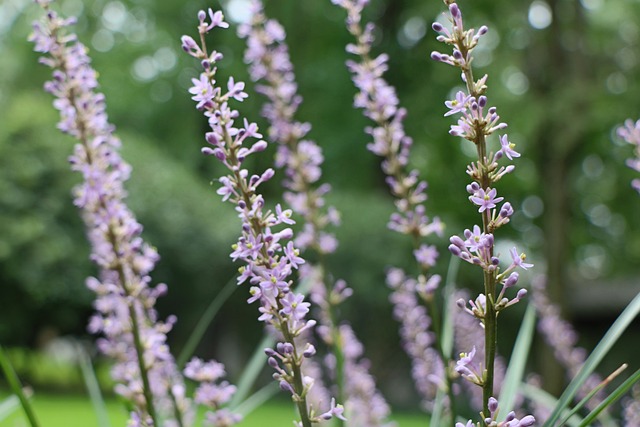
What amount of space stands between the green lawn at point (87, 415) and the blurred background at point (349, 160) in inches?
93.1

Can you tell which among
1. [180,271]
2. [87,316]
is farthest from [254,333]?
[87,316]

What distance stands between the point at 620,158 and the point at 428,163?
6048mm

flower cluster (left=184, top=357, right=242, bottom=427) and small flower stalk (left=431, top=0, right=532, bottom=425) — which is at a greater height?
small flower stalk (left=431, top=0, right=532, bottom=425)

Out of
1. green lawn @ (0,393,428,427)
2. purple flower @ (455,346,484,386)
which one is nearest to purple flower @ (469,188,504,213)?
purple flower @ (455,346,484,386)

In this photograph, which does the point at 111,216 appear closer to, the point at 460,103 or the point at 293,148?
the point at 293,148

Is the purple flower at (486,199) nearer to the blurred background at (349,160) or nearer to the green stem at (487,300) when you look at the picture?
the green stem at (487,300)

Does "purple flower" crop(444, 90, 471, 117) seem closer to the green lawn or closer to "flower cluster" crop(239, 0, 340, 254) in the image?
"flower cluster" crop(239, 0, 340, 254)

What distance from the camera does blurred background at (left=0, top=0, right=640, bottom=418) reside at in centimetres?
1944

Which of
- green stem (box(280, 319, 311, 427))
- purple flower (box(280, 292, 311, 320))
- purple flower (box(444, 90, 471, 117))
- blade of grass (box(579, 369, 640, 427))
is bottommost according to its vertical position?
blade of grass (box(579, 369, 640, 427))

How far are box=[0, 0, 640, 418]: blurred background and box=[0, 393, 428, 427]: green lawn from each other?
2.37 metres

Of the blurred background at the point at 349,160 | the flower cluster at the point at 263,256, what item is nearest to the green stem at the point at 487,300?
the flower cluster at the point at 263,256

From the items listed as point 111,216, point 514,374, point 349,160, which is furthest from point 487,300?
point 349,160

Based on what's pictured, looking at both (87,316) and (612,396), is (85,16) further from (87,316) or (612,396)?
(612,396)

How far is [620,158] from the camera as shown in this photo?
21438mm
